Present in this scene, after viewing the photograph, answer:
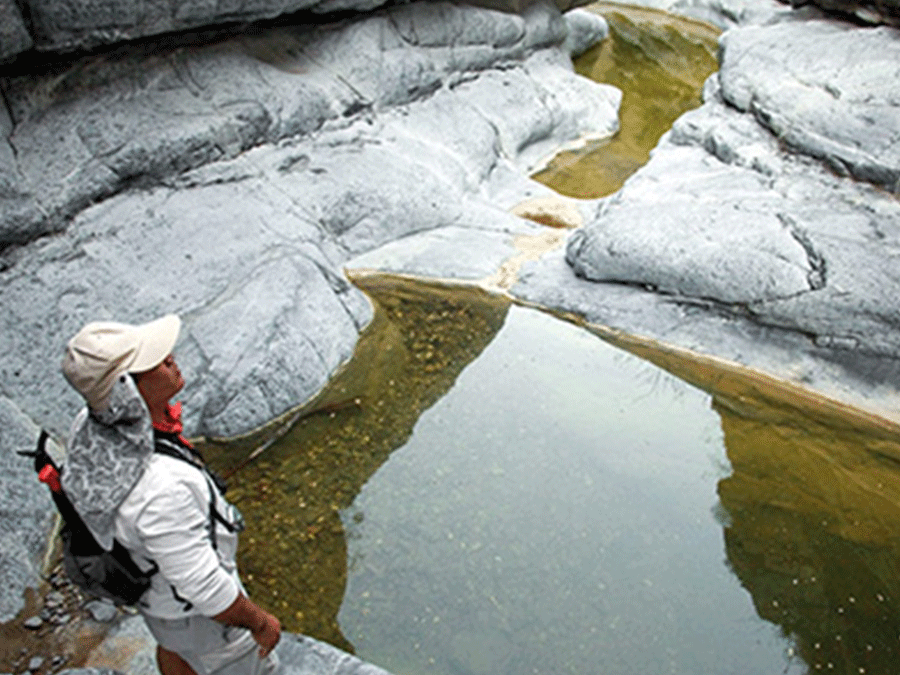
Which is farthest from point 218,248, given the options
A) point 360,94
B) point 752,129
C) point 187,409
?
point 752,129

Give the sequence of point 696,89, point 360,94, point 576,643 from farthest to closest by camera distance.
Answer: point 696,89, point 360,94, point 576,643

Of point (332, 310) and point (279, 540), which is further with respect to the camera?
point (332, 310)

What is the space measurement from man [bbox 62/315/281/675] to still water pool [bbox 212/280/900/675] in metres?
1.50

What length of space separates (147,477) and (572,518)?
2.65 metres

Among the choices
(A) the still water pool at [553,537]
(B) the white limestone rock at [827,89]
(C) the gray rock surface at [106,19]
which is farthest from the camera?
(B) the white limestone rock at [827,89]

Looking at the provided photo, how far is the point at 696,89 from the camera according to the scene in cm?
1361

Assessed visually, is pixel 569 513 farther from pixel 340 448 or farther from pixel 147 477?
pixel 147 477

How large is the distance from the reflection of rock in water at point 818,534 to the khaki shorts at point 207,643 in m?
2.42

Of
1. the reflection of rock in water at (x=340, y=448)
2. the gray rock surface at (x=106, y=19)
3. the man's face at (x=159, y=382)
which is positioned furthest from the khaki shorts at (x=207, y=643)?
the gray rock surface at (x=106, y=19)

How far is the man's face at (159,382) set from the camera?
2.11m

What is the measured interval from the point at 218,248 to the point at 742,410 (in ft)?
12.2

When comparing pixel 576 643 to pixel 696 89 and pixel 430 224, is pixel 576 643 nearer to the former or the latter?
pixel 430 224

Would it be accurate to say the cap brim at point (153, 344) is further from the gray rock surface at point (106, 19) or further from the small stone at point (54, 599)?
the gray rock surface at point (106, 19)

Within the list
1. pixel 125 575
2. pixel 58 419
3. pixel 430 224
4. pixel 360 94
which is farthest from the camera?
pixel 360 94
